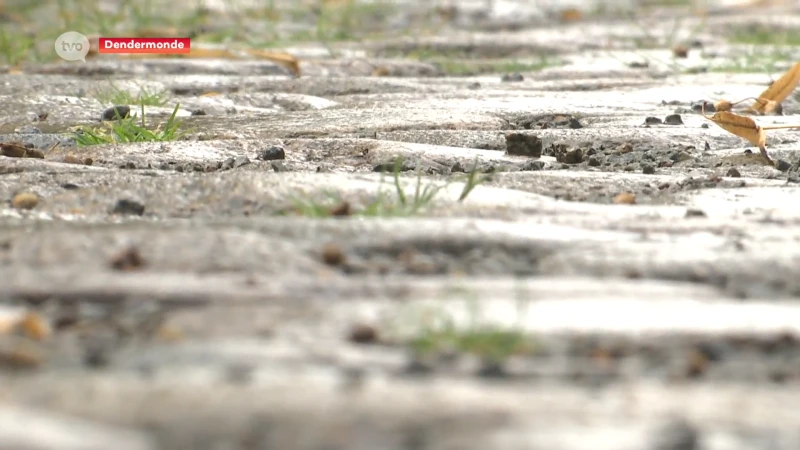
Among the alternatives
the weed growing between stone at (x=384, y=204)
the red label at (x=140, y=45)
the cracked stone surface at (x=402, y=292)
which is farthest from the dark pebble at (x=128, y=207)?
the red label at (x=140, y=45)

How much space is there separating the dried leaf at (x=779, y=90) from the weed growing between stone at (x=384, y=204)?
6.79ft

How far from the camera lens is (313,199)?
2.29 metres

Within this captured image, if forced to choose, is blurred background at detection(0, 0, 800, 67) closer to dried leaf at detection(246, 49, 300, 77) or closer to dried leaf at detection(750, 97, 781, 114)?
dried leaf at detection(246, 49, 300, 77)

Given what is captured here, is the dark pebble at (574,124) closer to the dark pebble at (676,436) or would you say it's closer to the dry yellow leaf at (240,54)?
the dry yellow leaf at (240,54)

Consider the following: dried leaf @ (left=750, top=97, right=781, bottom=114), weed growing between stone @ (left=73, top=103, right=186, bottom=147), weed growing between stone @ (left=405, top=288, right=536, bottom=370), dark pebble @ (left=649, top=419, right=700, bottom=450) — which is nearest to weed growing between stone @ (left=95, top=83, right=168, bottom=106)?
weed growing between stone @ (left=73, top=103, right=186, bottom=147)

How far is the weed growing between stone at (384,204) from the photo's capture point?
84.9 inches

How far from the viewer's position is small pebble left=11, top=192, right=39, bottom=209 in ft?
7.75

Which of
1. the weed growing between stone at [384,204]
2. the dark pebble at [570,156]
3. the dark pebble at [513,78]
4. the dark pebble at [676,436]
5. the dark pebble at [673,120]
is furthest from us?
the dark pebble at [513,78]

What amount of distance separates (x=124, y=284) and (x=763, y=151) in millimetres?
1970

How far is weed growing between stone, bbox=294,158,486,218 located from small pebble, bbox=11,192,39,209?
0.51 meters

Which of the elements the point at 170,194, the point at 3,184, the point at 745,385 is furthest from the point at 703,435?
the point at 3,184

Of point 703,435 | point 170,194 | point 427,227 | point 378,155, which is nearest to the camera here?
point 703,435

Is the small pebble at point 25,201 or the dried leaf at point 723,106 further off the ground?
the dried leaf at point 723,106

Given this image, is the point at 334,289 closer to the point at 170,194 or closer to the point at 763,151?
the point at 170,194
